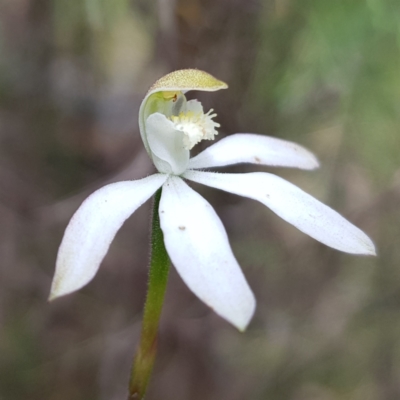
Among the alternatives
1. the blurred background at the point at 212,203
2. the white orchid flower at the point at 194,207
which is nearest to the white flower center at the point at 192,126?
the white orchid flower at the point at 194,207

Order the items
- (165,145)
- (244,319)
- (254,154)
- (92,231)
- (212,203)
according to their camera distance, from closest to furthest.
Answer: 1. (244,319)
2. (92,231)
3. (165,145)
4. (254,154)
5. (212,203)

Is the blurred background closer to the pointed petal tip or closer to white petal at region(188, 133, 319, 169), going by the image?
white petal at region(188, 133, 319, 169)

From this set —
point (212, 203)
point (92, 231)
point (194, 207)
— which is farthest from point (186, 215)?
point (212, 203)

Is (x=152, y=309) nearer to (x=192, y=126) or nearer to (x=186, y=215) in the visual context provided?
(x=186, y=215)

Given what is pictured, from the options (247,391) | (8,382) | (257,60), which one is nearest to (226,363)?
(247,391)

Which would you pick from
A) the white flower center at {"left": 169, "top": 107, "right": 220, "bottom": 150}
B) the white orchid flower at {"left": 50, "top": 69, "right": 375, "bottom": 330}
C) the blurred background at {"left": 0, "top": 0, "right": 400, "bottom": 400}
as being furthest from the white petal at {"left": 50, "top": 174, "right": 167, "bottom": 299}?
the blurred background at {"left": 0, "top": 0, "right": 400, "bottom": 400}

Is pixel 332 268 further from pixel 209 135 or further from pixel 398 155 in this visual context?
pixel 209 135
